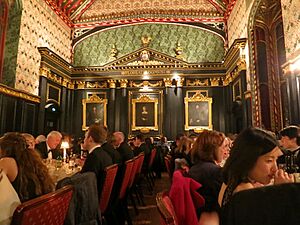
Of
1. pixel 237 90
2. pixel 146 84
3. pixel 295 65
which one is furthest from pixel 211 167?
pixel 146 84

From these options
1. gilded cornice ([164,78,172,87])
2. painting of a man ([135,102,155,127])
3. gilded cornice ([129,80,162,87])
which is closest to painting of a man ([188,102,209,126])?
gilded cornice ([164,78,172,87])

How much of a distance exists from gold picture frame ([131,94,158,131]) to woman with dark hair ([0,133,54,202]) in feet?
33.6

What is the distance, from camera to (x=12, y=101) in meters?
8.28

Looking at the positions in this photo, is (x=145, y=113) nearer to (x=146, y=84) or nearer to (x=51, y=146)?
(x=146, y=84)

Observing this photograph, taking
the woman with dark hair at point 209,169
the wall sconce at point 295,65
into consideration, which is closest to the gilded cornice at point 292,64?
the wall sconce at point 295,65

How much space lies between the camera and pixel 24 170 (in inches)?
77.2

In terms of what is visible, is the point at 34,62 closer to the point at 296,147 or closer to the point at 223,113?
the point at 223,113

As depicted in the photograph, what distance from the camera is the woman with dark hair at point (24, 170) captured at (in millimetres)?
1891

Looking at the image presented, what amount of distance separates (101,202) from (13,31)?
830cm

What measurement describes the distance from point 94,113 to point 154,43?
467 cm

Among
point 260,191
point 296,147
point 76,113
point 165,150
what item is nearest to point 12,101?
point 76,113

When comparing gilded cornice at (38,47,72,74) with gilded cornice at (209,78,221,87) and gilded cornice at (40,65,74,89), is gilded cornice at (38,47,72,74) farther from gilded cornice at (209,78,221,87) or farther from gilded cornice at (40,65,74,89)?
gilded cornice at (209,78,221,87)

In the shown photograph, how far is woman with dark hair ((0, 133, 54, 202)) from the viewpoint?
189cm

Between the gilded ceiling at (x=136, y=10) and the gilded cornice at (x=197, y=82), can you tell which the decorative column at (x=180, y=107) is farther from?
the gilded ceiling at (x=136, y=10)
